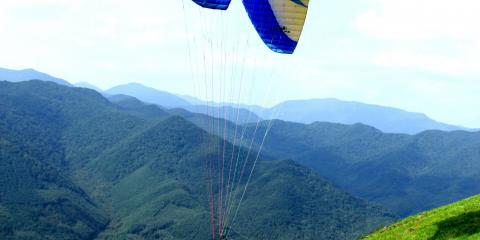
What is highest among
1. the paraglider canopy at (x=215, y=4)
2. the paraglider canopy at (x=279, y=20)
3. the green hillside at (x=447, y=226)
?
the paraglider canopy at (x=215, y=4)

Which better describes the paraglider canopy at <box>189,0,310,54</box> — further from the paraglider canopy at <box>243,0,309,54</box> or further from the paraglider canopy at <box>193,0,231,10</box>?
the paraglider canopy at <box>193,0,231,10</box>

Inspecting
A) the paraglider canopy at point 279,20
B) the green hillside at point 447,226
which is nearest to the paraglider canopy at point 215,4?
the paraglider canopy at point 279,20

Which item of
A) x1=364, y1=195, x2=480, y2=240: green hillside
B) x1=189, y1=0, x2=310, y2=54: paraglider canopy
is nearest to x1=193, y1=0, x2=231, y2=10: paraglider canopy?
x1=189, y1=0, x2=310, y2=54: paraglider canopy

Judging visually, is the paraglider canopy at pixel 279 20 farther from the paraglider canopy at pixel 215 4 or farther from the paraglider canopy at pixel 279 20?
the paraglider canopy at pixel 215 4

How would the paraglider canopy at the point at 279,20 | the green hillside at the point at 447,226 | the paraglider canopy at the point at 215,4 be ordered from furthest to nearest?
the paraglider canopy at the point at 279,20 → the paraglider canopy at the point at 215,4 → the green hillside at the point at 447,226

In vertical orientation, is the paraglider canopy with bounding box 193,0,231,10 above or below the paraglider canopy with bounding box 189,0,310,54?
above

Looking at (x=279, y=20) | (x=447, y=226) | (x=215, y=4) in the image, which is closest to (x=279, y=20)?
(x=279, y=20)

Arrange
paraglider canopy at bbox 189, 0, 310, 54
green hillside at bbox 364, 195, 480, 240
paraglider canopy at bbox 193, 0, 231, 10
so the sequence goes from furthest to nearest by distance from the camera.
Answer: paraglider canopy at bbox 189, 0, 310, 54 < paraglider canopy at bbox 193, 0, 231, 10 < green hillside at bbox 364, 195, 480, 240

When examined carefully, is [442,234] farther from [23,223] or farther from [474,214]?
[23,223]

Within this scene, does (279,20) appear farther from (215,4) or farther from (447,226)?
(447,226)
